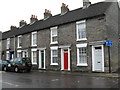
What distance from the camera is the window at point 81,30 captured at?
687 inches

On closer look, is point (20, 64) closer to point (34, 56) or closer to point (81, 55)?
point (34, 56)

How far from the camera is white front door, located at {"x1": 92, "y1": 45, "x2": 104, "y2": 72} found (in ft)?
51.4

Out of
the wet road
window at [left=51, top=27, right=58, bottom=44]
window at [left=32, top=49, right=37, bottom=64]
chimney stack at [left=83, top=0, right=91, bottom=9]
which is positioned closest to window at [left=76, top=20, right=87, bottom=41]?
chimney stack at [left=83, top=0, right=91, bottom=9]

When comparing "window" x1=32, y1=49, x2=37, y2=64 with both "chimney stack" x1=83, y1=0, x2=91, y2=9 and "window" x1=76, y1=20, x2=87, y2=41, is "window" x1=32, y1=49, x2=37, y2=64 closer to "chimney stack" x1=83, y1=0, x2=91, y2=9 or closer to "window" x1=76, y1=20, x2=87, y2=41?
"window" x1=76, y1=20, x2=87, y2=41

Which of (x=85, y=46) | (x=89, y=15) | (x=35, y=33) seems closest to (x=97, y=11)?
(x=89, y=15)

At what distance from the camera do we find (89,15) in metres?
17.0

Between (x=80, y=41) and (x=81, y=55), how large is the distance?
1592 millimetres

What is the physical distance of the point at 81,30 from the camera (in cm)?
1769

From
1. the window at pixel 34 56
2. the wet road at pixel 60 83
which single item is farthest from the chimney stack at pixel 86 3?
the wet road at pixel 60 83

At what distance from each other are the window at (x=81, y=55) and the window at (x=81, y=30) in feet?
3.02

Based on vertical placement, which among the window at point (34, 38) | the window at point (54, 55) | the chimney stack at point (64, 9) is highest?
the chimney stack at point (64, 9)

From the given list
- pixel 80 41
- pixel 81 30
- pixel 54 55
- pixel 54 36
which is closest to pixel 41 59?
pixel 54 55

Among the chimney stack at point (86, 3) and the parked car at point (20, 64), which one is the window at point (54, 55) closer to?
the parked car at point (20, 64)

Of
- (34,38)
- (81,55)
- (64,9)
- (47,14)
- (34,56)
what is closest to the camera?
(81,55)
